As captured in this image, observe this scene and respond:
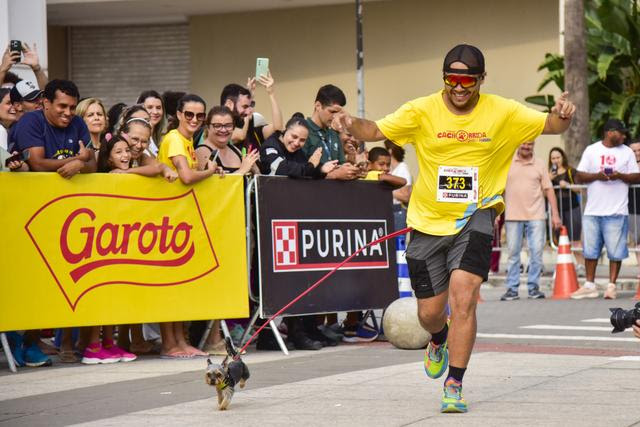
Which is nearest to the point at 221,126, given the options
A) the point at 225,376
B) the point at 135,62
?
the point at 225,376

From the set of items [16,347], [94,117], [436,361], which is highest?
[94,117]

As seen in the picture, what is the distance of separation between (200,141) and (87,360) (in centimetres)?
222

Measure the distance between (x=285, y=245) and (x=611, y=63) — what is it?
17.2 metres

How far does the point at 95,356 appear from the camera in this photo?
34.3 feet

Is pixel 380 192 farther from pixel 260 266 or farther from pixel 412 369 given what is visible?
pixel 412 369

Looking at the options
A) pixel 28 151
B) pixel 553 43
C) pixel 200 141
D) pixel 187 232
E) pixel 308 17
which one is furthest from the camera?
pixel 308 17

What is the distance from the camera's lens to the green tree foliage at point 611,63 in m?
26.2

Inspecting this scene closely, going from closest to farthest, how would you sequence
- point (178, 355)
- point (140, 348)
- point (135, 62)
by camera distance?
1. point (178, 355)
2. point (140, 348)
3. point (135, 62)

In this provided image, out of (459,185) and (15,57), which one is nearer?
→ (459,185)

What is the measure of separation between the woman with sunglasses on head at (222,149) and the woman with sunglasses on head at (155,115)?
563 millimetres

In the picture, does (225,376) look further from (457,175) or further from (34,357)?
(34,357)

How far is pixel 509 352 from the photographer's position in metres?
10.7

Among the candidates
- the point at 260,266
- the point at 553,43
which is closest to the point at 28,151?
the point at 260,266

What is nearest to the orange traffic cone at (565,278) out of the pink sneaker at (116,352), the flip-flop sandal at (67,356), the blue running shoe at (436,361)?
the pink sneaker at (116,352)
